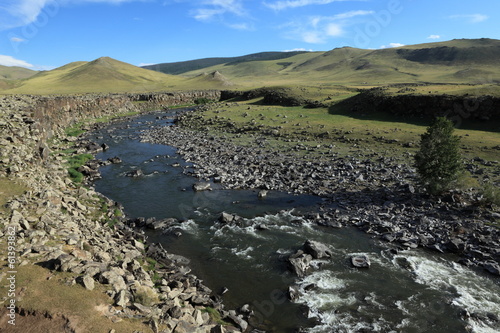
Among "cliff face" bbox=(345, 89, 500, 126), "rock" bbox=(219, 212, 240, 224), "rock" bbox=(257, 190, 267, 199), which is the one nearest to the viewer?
"rock" bbox=(219, 212, 240, 224)

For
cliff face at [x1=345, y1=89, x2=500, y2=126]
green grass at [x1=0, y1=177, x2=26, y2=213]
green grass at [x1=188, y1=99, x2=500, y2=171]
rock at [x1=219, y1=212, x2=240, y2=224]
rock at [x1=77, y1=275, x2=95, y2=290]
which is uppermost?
cliff face at [x1=345, y1=89, x2=500, y2=126]

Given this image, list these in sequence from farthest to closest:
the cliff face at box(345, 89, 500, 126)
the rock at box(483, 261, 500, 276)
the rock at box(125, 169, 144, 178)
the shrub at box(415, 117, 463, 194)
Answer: the cliff face at box(345, 89, 500, 126) → the rock at box(125, 169, 144, 178) → the shrub at box(415, 117, 463, 194) → the rock at box(483, 261, 500, 276)

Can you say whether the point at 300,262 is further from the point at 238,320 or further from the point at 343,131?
the point at 343,131

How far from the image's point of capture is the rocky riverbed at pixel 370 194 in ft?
59.0

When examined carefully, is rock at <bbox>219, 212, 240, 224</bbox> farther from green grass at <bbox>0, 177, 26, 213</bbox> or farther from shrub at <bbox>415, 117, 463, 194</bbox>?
shrub at <bbox>415, 117, 463, 194</bbox>

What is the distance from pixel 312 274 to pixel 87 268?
10.4m

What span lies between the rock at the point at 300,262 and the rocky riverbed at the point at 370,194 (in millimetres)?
4781

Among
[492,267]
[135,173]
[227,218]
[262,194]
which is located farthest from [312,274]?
[135,173]

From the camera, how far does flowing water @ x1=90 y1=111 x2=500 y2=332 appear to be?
1249cm

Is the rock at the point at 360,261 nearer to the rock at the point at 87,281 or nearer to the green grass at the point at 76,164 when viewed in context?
the rock at the point at 87,281

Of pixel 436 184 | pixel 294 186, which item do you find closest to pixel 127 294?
pixel 294 186

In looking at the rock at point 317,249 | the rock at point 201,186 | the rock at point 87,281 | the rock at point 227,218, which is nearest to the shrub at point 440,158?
the rock at point 317,249

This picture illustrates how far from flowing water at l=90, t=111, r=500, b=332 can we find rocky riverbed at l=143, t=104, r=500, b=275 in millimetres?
1291

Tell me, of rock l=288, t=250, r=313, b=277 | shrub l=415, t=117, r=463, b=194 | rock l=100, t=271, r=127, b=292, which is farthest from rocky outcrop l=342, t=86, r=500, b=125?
rock l=100, t=271, r=127, b=292
